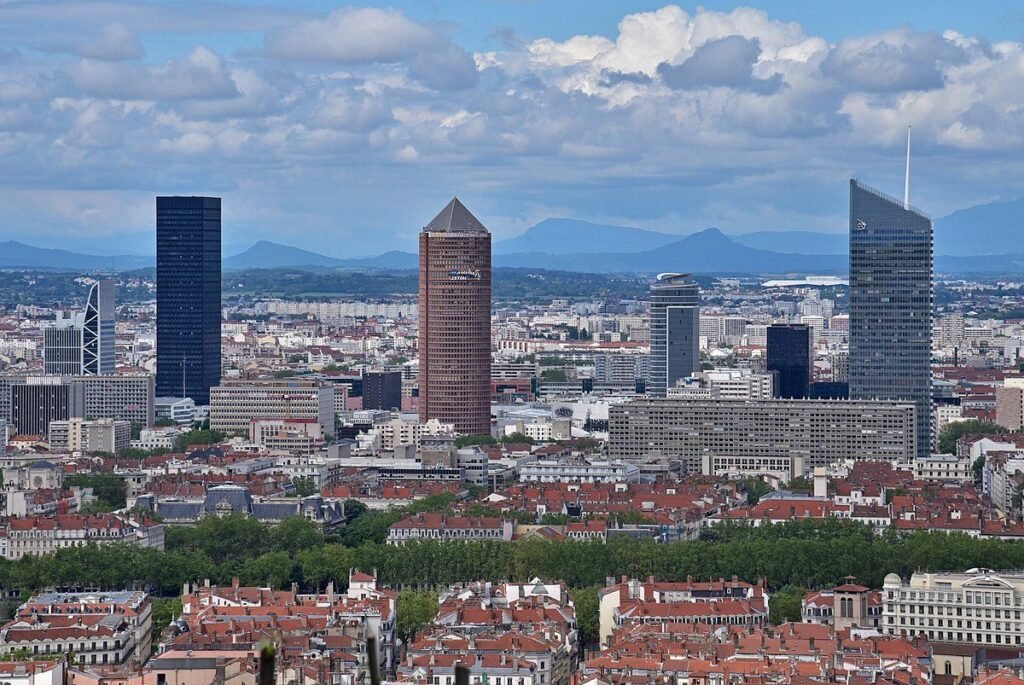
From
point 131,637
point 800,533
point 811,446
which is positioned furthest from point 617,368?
point 131,637

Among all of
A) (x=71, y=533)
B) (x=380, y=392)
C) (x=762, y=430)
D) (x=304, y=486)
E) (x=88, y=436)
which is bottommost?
(x=71, y=533)

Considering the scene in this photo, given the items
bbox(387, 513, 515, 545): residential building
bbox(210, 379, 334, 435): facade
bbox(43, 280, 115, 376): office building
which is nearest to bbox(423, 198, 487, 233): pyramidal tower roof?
bbox(210, 379, 334, 435): facade

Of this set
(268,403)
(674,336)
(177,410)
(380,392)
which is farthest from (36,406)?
(674,336)

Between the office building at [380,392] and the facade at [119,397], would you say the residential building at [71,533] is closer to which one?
the facade at [119,397]

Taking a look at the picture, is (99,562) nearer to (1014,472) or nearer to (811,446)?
(1014,472)

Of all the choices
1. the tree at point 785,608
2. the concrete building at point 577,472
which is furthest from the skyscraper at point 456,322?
the tree at point 785,608

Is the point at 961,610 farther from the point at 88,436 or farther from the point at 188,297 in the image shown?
the point at 188,297
